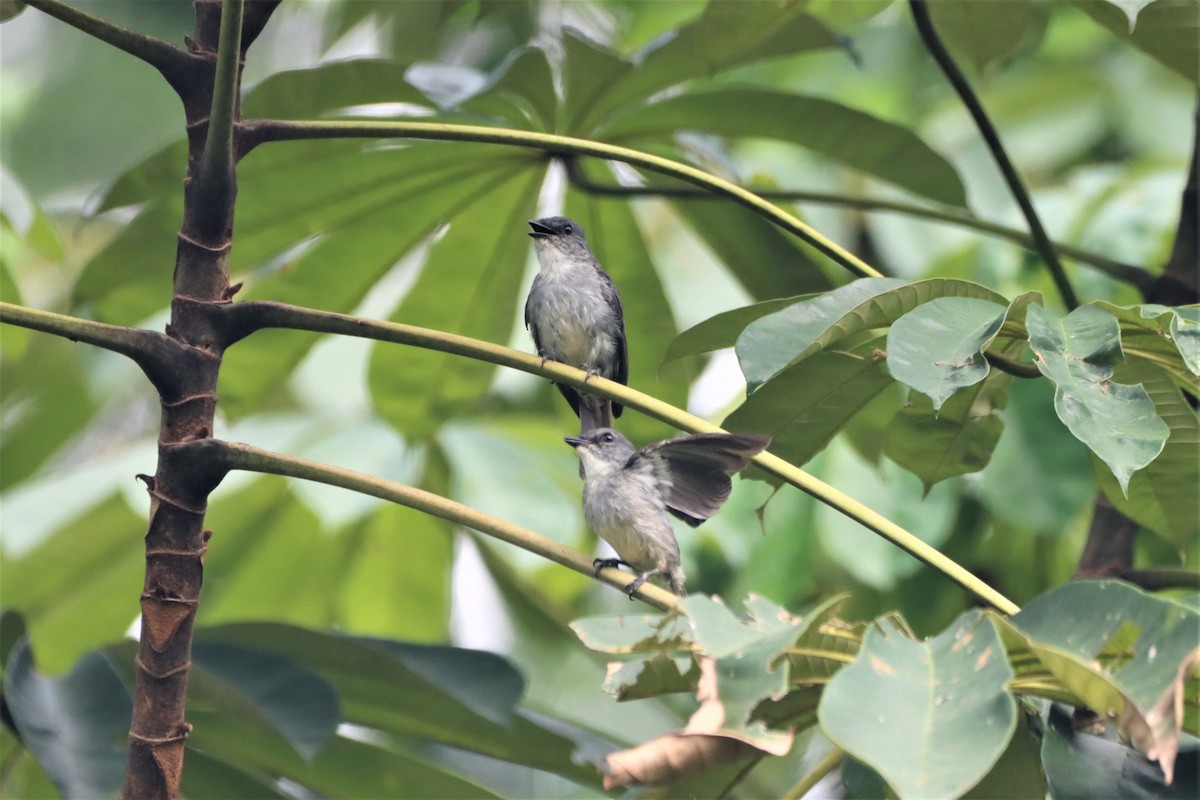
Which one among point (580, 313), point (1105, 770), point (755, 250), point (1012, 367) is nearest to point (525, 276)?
point (580, 313)

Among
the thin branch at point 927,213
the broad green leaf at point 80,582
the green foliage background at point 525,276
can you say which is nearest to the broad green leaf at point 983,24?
the green foliage background at point 525,276

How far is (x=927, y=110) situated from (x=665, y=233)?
120 cm

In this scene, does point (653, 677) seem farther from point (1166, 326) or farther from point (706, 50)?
point (706, 50)

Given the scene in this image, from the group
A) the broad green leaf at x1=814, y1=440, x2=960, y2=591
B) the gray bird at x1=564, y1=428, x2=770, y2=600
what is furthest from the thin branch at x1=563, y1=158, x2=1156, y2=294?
the broad green leaf at x1=814, y1=440, x2=960, y2=591

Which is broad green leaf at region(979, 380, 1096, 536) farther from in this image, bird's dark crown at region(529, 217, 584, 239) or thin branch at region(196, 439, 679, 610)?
thin branch at region(196, 439, 679, 610)

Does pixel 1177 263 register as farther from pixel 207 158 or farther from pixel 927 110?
pixel 927 110

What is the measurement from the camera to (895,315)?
1.82m

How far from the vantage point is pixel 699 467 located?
77.8 inches

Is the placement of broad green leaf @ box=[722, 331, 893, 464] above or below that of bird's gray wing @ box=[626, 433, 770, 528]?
above

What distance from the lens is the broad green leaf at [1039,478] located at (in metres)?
3.10

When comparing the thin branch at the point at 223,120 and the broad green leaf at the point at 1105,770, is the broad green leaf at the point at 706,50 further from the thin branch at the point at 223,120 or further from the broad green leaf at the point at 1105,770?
the broad green leaf at the point at 1105,770

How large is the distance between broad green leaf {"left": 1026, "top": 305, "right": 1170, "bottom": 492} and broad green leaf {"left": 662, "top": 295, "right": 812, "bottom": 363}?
1.38 feet

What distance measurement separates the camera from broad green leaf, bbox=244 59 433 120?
8.25ft

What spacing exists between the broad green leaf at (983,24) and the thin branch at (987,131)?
0.07m
